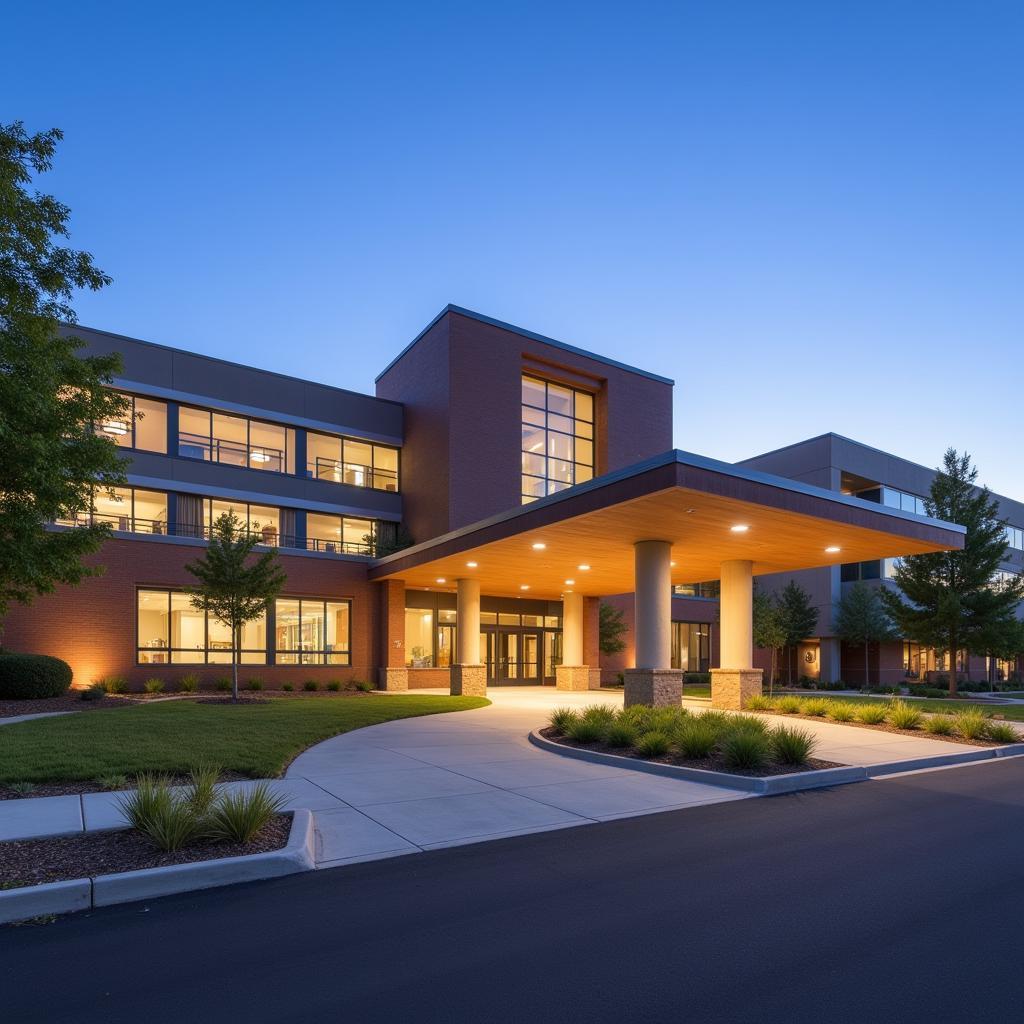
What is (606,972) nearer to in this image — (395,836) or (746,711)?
(395,836)

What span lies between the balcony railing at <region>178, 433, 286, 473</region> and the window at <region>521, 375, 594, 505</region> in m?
11.4

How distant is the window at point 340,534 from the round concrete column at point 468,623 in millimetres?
6434

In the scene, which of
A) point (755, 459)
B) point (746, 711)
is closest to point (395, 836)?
point (746, 711)

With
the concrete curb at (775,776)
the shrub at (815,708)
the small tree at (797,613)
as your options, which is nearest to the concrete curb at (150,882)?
the concrete curb at (775,776)

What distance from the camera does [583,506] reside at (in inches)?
671

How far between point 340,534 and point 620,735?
2414 cm

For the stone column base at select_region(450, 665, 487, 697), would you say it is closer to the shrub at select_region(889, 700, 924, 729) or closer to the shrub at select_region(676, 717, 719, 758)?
the shrub at select_region(889, 700, 924, 729)

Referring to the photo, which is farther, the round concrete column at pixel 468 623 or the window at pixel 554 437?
the window at pixel 554 437

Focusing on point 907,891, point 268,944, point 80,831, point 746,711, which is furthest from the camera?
point 746,711

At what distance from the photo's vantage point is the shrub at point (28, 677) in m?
21.4

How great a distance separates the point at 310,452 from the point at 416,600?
26.6ft

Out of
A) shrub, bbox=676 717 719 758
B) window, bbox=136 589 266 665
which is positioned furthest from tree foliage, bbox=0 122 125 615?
window, bbox=136 589 266 665

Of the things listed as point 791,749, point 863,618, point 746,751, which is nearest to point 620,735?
point 746,751

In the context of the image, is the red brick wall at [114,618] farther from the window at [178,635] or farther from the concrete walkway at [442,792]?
the concrete walkway at [442,792]
